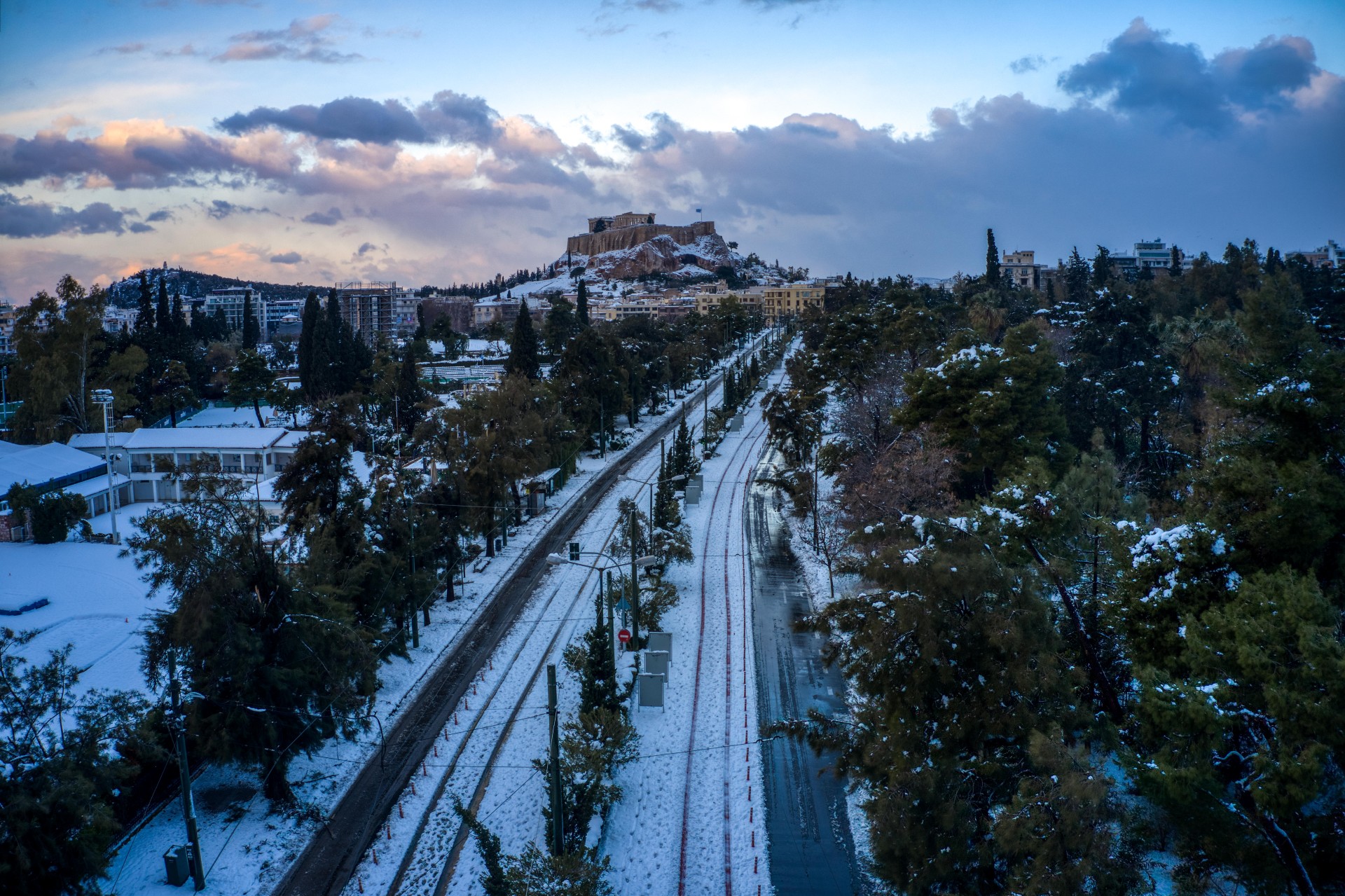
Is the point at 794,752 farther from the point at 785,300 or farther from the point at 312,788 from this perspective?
the point at 785,300

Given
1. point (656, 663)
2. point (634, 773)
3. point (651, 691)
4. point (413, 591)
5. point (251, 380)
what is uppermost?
point (251, 380)

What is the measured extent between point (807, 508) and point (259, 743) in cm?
2346

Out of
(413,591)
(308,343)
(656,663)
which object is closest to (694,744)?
(656,663)

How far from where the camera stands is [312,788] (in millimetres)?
18109

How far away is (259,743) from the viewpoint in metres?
16.4

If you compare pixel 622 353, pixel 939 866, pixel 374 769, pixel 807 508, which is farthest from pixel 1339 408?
pixel 622 353

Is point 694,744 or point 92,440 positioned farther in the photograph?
point 92,440

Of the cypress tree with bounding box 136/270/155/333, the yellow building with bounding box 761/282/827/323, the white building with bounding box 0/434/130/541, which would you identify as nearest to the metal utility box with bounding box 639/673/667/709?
the white building with bounding box 0/434/130/541

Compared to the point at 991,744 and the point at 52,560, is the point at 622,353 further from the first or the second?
the point at 991,744

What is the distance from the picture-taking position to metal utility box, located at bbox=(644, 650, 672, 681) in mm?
22016

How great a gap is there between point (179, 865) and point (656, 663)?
1082cm

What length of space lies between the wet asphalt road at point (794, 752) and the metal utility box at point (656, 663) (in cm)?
252

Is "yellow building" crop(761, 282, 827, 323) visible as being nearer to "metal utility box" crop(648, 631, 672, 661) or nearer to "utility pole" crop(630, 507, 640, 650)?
"utility pole" crop(630, 507, 640, 650)

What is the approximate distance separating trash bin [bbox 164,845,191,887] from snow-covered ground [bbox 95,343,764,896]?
0.62 ft
